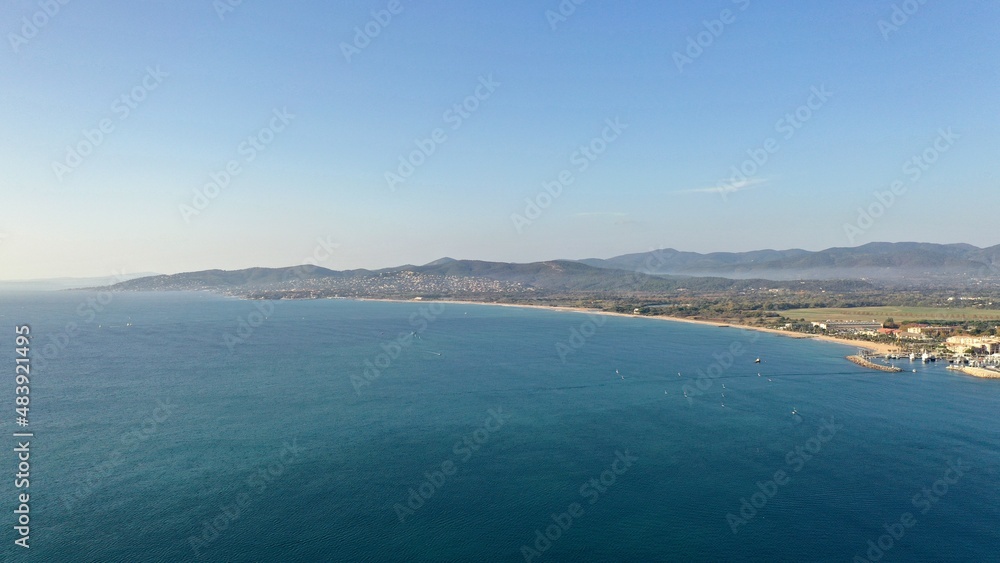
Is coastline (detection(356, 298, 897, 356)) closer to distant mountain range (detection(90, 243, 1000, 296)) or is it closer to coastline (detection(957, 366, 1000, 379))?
coastline (detection(957, 366, 1000, 379))

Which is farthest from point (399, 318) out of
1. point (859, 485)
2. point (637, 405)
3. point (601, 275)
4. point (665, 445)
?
point (601, 275)

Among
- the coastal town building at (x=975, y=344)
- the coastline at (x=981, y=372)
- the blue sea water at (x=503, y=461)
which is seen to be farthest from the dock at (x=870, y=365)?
the coastal town building at (x=975, y=344)

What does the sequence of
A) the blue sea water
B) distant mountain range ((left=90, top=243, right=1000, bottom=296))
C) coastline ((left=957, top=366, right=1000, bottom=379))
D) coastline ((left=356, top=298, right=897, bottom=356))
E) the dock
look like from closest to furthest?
the blue sea water
coastline ((left=957, top=366, right=1000, bottom=379))
the dock
coastline ((left=356, top=298, right=897, bottom=356))
distant mountain range ((left=90, top=243, right=1000, bottom=296))

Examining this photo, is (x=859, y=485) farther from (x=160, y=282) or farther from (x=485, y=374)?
(x=160, y=282)

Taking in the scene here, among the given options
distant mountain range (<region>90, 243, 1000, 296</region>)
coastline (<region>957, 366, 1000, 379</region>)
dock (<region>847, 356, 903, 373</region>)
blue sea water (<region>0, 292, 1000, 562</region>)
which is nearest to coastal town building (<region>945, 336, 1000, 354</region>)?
blue sea water (<region>0, 292, 1000, 562</region>)

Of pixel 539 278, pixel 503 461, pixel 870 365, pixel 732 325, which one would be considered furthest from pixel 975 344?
pixel 539 278

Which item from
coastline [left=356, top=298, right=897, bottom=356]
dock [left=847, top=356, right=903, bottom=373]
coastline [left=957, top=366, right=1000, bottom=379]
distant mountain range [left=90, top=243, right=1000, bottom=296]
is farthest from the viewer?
distant mountain range [left=90, top=243, right=1000, bottom=296]

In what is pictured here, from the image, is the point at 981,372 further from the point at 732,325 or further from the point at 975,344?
the point at 732,325

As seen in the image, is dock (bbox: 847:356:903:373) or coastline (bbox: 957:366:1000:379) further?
dock (bbox: 847:356:903:373)

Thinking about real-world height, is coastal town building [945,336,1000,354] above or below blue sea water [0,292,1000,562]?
Answer: above
